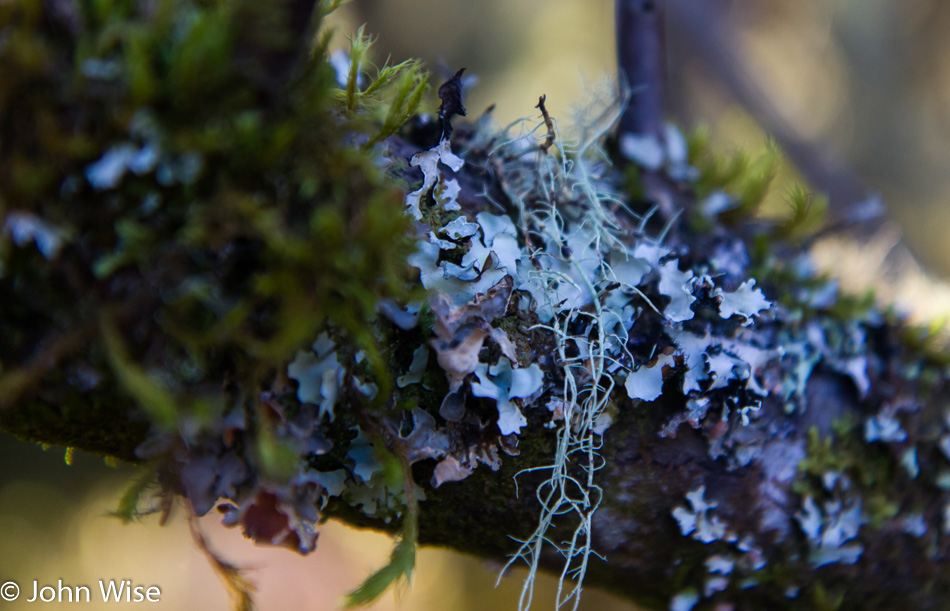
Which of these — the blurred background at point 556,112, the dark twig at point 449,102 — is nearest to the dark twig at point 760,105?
the blurred background at point 556,112

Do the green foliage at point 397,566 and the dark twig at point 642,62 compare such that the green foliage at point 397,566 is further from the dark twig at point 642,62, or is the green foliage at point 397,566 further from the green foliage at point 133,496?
the dark twig at point 642,62

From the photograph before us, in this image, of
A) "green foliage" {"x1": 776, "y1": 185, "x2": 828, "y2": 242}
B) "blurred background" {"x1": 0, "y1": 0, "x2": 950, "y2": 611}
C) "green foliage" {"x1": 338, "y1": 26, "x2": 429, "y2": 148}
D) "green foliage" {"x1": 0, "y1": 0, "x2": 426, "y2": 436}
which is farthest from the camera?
"blurred background" {"x1": 0, "y1": 0, "x2": 950, "y2": 611}

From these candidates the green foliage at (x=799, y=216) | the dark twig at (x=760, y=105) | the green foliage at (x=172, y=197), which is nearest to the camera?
the green foliage at (x=172, y=197)

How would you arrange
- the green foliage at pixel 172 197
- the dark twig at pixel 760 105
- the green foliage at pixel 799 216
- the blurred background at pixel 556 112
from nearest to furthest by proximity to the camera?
the green foliage at pixel 172 197
the green foliage at pixel 799 216
the dark twig at pixel 760 105
the blurred background at pixel 556 112

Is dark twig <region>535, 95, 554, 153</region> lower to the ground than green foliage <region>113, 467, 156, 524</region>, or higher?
higher

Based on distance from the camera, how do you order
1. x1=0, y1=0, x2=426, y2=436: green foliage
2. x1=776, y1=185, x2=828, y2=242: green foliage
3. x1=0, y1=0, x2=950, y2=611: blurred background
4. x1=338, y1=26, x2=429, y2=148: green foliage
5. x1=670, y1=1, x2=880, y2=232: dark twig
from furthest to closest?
x1=0, y1=0, x2=950, y2=611: blurred background
x1=670, y1=1, x2=880, y2=232: dark twig
x1=776, y1=185, x2=828, y2=242: green foliage
x1=338, y1=26, x2=429, y2=148: green foliage
x1=0, y1=0, x2=426, y2=436: green foliage

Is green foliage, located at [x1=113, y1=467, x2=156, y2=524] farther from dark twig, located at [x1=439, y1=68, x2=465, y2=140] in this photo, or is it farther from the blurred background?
the blurred background

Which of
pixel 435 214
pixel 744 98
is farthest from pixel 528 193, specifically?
pixel 744 98

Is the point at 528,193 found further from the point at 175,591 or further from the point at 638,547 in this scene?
the point at 175,591

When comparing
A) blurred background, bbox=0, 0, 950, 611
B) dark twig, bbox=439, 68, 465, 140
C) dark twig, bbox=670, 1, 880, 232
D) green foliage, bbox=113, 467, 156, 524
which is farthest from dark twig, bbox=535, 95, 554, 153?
blurred background, bbox=0, 0, 950, 611
